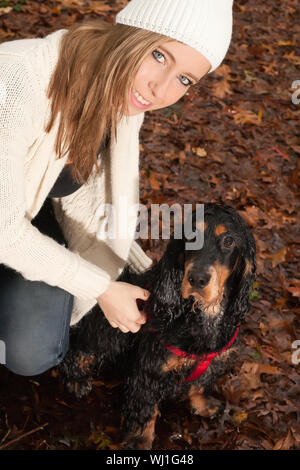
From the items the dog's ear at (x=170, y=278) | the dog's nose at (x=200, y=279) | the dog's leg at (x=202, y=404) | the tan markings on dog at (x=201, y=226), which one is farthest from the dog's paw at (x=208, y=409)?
the tan markings on dog at (x=201, y=226)

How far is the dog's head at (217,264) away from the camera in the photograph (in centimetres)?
212

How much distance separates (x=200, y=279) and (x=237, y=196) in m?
2.34

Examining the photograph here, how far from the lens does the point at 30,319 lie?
2.27m

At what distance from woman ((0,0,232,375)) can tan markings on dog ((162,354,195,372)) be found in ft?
1.22

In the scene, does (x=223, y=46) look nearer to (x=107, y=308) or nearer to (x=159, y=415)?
(x=107, y=308)

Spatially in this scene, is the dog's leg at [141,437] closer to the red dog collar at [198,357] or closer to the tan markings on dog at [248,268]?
the red dog collar at [198,357]

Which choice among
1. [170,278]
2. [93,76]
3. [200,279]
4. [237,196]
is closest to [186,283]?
[200,279]

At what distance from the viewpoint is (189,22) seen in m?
1.68

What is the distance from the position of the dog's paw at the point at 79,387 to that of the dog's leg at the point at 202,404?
700 mm

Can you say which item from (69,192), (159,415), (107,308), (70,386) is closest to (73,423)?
(70,386)

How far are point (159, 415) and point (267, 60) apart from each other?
501 centimetres

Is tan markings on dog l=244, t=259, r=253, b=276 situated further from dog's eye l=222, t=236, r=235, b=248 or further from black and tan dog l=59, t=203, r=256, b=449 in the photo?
dog's eye l=222, t=236, r=235, b=248

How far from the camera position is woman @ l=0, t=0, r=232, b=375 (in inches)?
66.9

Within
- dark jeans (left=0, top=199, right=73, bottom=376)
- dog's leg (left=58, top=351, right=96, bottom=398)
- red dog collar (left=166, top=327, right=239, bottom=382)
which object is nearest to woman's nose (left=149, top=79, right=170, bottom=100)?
dark jeans (left=0, top=199, right=73, bottom=376)
